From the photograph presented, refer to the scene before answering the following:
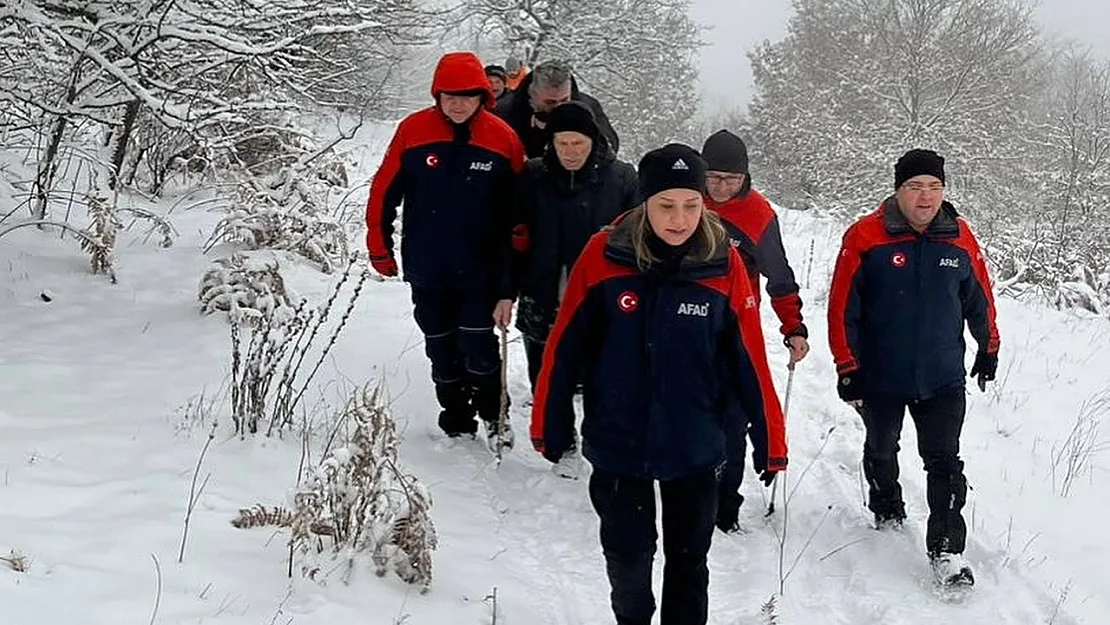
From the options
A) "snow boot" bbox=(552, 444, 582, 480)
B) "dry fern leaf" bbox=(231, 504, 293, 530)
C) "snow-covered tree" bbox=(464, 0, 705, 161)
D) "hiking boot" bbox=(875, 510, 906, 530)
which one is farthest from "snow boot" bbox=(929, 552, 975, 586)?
"snow-covered tree" bbox=(464, 0, 705, 161)

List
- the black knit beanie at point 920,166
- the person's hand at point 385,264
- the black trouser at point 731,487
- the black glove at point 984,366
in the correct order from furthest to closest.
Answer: the person's hand at point 385,264 < the black glove at point 984,366 < the black trouser at point 731,487 < the black knit beanie at point 920,166

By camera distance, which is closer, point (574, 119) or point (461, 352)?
point (574, 119)

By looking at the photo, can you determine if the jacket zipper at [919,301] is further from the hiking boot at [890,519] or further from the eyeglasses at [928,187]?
the hiking boot at [890,519]

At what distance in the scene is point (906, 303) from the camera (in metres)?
4.65

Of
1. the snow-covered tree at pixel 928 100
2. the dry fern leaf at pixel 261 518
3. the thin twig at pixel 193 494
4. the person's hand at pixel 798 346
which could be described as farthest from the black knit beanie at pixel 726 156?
the snow-covered tree at pixel 928 100

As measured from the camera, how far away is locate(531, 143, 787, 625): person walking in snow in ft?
10.9

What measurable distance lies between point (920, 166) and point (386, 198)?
8.95 feet

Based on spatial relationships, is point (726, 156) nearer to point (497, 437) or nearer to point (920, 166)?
point (920, 166)

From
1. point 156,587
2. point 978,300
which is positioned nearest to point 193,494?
point 156,587

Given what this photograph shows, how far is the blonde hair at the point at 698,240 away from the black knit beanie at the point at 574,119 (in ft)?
4.73

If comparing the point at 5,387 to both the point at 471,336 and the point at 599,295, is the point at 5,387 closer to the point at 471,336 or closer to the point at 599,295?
the point at 471,336

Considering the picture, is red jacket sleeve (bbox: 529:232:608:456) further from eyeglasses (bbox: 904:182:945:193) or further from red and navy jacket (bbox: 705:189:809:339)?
eyeglasses (bbox: 904:182:945:193)

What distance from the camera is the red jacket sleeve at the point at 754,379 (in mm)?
3365

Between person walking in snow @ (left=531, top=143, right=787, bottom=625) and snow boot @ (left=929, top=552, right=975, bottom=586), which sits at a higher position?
person walking in snow @ (left=531, top=143, right=787, bottom=625)
